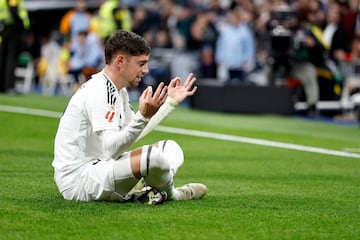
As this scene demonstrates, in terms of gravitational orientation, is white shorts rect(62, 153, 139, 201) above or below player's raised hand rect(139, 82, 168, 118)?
below

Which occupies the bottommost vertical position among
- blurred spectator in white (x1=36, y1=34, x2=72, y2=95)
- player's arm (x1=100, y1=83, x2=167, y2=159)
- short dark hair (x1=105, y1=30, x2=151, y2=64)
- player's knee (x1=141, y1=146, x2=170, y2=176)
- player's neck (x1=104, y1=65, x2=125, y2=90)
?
blurred spectator in white (x1=36, y1=34, x2=72, y2=95)

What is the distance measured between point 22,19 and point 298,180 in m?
13.4

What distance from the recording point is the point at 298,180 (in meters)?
10.6

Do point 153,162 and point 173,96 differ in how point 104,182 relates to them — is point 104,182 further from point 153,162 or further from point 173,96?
point 173,96

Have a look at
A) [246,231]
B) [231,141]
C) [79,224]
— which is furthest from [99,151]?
[231,141]

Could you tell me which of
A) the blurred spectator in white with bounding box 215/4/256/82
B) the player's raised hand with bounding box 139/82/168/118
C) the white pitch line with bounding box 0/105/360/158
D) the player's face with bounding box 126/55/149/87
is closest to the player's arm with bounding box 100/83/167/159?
the player's raised hand with bounding box 139/82/168/118

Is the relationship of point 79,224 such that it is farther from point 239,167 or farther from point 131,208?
point 239,167

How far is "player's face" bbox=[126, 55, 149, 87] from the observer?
821 cm

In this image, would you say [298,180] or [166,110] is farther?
[298,180]

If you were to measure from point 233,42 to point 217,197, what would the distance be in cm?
1492

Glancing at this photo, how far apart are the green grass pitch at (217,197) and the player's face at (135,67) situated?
1095 millimetres

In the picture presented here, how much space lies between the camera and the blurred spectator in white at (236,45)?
78.0ft

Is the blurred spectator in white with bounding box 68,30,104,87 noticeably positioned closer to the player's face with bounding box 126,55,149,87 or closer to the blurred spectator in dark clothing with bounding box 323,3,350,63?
the blurred spectator in dark clothing with bounding box 323,3,350,63

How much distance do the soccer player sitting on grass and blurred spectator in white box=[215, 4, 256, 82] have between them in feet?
50.6
